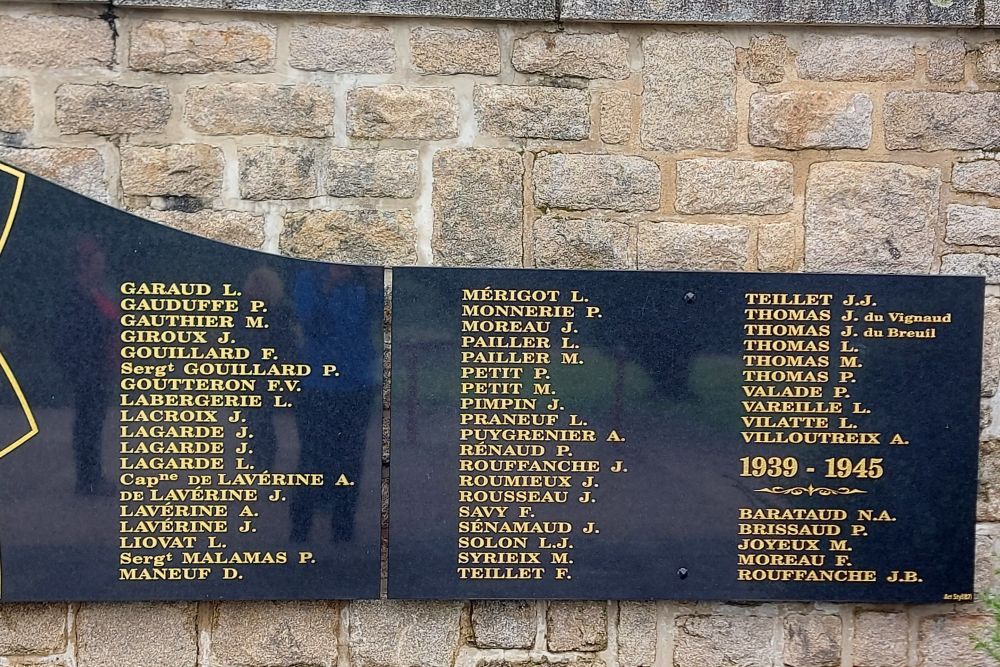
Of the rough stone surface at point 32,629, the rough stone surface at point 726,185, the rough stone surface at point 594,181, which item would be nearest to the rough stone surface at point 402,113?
the rough stone surface at point 594,181

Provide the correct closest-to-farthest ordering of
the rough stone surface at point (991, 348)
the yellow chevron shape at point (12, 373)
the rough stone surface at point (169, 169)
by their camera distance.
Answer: the yellow chevron shape at point (12, 373) < the rough stone surface at point (169, 169) < the rough stone surface at point (991, 348)

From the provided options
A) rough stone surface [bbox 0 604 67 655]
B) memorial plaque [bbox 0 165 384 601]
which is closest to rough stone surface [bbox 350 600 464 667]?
memorial plaque [bbox 0 165 384 601]

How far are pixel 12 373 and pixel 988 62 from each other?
3455 millimetres

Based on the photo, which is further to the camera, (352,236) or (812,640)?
(812,640)

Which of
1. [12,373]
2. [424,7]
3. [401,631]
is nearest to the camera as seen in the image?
[12,373]

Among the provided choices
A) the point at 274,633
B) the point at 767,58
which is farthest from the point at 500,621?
the point at 767,58

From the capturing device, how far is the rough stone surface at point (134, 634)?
3209 mm

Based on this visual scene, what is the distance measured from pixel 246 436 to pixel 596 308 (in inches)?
49.0

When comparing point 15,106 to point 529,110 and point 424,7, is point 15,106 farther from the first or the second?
point 529,110

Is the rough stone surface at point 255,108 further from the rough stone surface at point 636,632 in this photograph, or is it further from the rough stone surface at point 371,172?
the rough stone surface at point 636,632

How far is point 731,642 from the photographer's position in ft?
10.9

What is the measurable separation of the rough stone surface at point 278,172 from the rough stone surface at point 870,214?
172 cm

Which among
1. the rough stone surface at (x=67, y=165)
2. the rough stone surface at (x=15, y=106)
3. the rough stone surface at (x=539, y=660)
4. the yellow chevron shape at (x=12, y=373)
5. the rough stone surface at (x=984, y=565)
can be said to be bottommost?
the rough stone surface at (x=539, y=660)

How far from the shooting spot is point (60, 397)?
3068 millimetres
